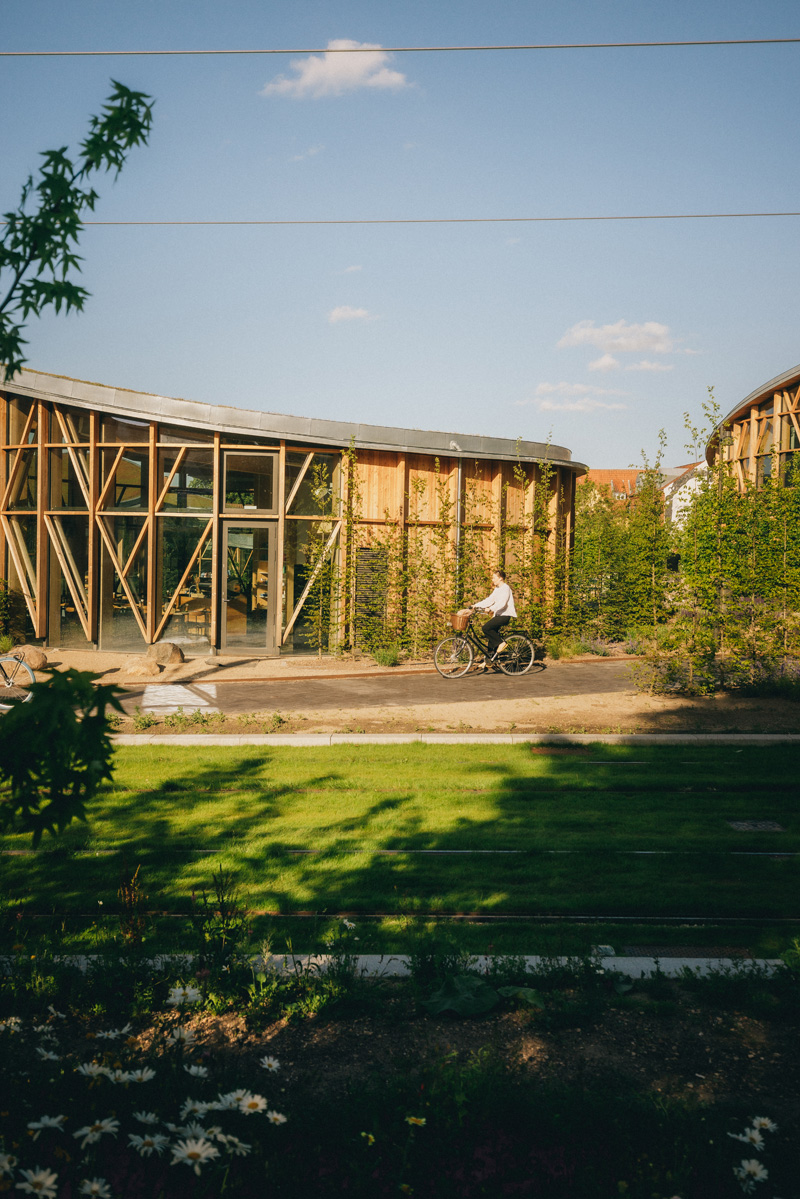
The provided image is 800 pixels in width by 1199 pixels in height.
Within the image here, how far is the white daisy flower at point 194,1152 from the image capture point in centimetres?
238

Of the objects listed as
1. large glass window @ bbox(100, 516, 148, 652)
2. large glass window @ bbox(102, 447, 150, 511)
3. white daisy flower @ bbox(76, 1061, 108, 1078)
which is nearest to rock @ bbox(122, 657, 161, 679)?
large glass window @ bbox(100, 516, 148, 652)

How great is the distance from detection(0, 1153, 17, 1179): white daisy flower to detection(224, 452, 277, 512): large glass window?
49.5ft

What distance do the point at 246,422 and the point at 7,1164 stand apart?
15050 millimetres

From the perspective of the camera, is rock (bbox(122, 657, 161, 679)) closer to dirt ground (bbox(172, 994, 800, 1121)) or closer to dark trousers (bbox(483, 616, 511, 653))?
dark trousers (bbox(483, 616, 511, 653))

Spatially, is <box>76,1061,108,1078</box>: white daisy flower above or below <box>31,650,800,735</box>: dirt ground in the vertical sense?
above

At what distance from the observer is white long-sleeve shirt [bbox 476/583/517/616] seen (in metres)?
14.0

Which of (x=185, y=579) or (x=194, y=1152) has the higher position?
(x=185, y=579)

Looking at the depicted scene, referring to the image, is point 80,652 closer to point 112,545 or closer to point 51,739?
point 112,545

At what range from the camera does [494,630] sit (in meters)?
14.3

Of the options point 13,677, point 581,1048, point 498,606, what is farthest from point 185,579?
point 581,1048

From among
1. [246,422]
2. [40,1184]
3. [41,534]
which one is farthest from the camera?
[41,534]

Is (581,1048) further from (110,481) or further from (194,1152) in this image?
(110,481)

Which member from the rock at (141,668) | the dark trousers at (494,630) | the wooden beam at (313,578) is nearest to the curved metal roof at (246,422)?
the wooden beam at (313,578)

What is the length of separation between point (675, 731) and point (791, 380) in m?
18.9
